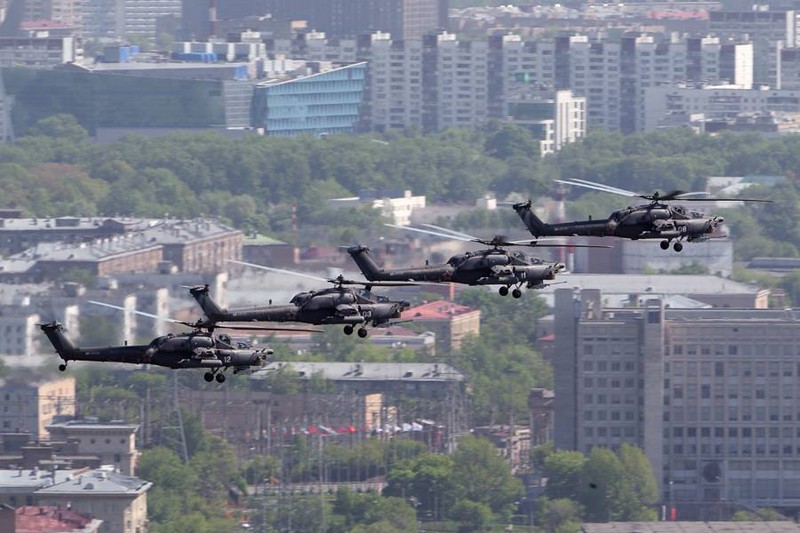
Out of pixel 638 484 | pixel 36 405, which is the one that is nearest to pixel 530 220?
pixel 36 405

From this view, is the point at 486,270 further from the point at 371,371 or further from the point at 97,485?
the point at 371,371

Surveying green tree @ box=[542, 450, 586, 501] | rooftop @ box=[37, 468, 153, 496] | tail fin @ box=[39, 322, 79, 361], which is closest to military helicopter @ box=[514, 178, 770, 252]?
tail fin @ box=[39, 322, 79, 361]

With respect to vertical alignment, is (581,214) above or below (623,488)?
above

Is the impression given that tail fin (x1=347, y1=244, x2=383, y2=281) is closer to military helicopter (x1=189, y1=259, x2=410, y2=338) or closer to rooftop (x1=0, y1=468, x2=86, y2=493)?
military helicopter (x1=189, y1=259, x2=410, y2=338)

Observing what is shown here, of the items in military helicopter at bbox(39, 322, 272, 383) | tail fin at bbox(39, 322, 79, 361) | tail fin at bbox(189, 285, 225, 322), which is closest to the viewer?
tail fin at bbox(189, 285, 225, 322)

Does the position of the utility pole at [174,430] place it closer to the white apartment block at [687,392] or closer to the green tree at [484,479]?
the green tree at [484,479]

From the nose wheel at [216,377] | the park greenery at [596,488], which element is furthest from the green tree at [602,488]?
the nose wheel at [216,377]

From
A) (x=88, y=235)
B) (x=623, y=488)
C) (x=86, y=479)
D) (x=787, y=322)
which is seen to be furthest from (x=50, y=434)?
(x=88, y=235)

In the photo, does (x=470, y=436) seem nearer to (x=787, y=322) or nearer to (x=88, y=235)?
(x=787, y=322)
